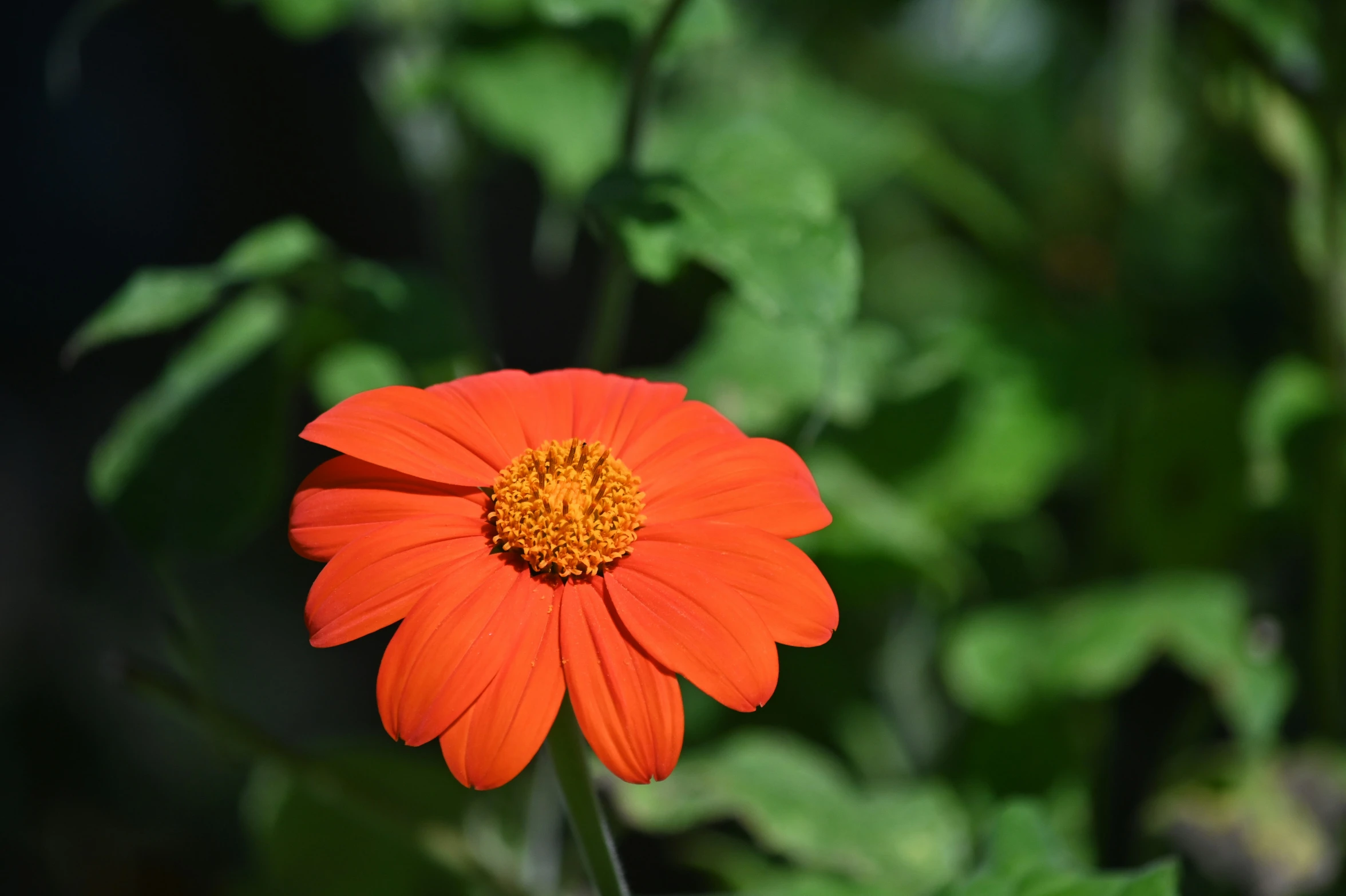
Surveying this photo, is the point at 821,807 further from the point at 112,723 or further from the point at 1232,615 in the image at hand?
the point at 112,723

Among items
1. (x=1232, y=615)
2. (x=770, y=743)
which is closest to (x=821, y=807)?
(x=770, y=743)

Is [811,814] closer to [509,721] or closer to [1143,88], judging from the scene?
[509,721]

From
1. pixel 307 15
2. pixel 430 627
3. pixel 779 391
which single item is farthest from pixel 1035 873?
pixel 307 15

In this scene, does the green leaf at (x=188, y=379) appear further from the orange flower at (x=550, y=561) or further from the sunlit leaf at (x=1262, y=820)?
the sunlit leaf at (x=1262, y=820)

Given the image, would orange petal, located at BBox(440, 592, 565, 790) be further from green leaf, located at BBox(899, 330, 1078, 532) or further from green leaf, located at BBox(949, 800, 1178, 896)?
green leaf, located at BBox(899, 330, 1078, 532)

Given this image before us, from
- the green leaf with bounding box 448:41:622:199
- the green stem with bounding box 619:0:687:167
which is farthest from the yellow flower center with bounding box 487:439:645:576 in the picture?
the green leaf with bounding box 448:41:622:199
